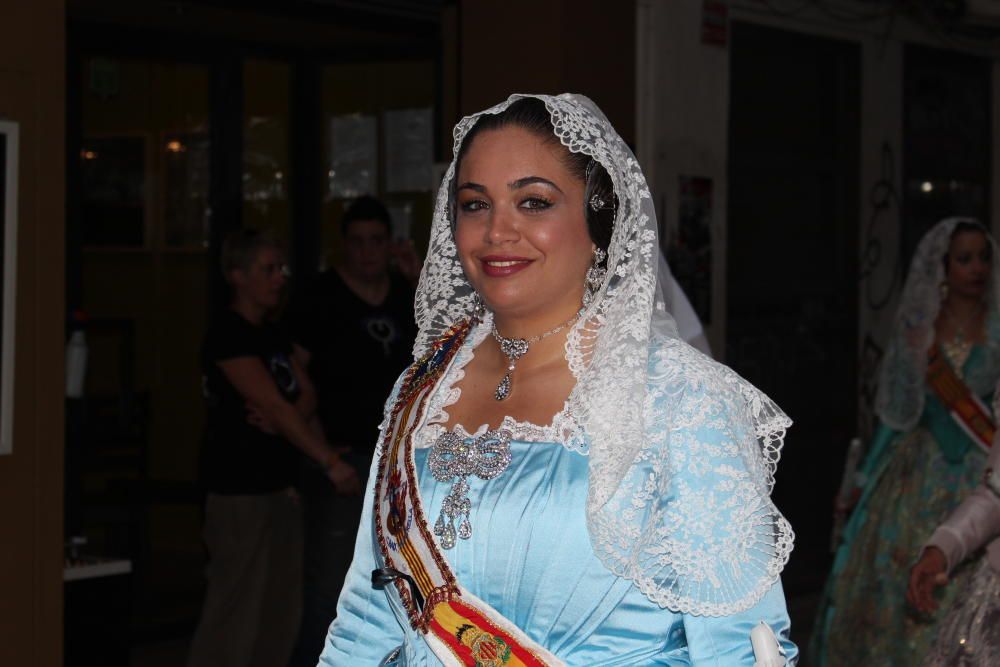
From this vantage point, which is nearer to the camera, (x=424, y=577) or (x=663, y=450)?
(x=663, y=450)

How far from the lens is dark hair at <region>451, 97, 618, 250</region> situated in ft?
Answer: 8.23

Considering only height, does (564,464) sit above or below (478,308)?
below

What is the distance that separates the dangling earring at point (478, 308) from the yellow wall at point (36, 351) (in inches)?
81.2

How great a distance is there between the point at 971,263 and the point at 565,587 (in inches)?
165

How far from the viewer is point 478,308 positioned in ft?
9.57

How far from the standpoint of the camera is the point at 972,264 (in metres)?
6.01

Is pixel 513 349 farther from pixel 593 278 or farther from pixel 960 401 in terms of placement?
pixel 960 401

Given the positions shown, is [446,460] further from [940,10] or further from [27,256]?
[940,10]

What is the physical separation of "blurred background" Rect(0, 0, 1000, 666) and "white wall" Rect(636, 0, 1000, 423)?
1cm

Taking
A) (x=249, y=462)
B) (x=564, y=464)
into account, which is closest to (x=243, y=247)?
(x=249, y=462)

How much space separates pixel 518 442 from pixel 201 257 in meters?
5.24

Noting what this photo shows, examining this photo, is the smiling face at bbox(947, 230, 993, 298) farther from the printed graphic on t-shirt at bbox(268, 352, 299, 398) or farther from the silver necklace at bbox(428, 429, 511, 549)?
the silver necklace at bbox(428, 429, 511, 549)

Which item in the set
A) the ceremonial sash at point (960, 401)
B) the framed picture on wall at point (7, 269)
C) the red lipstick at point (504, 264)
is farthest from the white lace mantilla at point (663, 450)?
the ceremonial sash at point (960, 401)

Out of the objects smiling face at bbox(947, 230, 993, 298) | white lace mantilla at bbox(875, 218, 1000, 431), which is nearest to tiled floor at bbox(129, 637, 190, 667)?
white lace mantilla at bbox(875, 218, 1000, 431)
